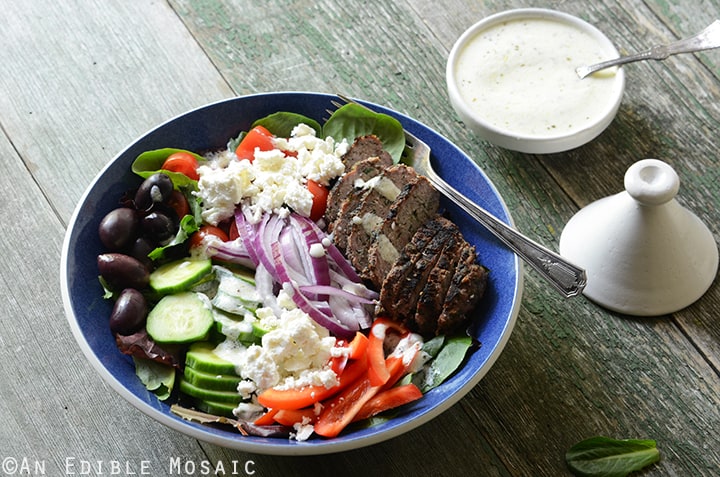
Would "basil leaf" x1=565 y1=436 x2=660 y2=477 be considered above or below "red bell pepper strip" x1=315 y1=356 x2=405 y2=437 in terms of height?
below

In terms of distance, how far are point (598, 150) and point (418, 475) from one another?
1569 mm

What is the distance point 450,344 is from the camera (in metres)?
2.50

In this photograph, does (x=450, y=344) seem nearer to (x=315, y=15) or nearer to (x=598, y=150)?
(x=598, y=150)

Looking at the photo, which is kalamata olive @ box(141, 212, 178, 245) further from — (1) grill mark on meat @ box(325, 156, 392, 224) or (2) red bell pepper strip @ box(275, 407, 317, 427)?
(2) red bell pepper strip @ box(275, 407, 317, 427)

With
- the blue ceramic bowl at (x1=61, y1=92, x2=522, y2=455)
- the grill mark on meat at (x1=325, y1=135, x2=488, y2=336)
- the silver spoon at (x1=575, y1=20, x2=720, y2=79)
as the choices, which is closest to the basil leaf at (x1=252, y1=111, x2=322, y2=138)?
the blue ceramic bowl at (x1=61, y1=92, x2=522, y2=455)

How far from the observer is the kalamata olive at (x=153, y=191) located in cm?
266

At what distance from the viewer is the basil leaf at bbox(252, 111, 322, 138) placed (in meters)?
2.94

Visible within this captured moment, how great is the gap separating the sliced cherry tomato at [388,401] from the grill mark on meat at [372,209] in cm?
44

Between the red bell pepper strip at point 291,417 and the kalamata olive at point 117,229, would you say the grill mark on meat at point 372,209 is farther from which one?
the kalamata olive at point 117,229

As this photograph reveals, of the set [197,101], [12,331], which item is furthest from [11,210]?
[197,101]

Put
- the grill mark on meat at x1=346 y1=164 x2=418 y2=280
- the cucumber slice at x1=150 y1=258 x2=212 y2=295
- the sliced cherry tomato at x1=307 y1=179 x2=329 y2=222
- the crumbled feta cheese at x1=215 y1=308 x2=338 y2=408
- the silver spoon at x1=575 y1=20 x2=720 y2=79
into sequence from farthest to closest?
the silver spoon at x1=575 y1=20 x2=720 y2=79
the sliced cherry tomato at x1=307 y1=179 x2=329 y2=222
the grill mark on meat at x1=346 y1=164 x2=418 y2=280
the cucumber slice at x1=150 y1=258 x2=212 y2=295
the crumbled feta cheese at x1=215 y1=308 x2=338 y2=408

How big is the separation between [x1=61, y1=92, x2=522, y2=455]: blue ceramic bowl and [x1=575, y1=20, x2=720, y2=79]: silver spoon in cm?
85

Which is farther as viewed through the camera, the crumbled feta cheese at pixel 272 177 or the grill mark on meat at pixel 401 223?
the crumbled feta cheese at pixel 272 177

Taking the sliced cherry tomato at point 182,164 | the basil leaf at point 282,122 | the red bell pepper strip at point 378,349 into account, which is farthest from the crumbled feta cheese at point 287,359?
the basil leaf at point 282,122
